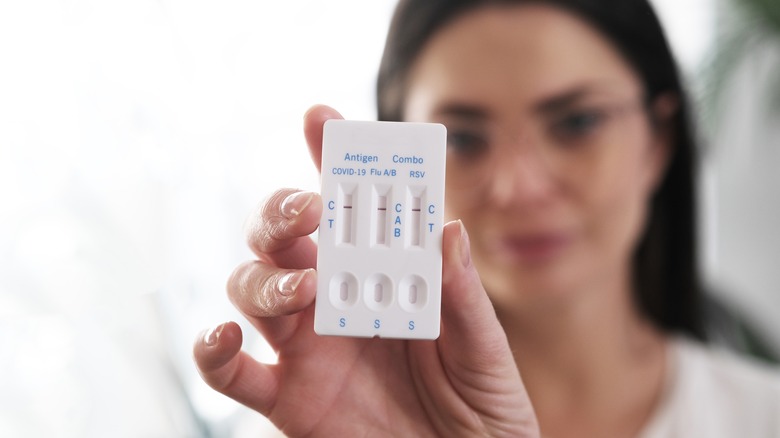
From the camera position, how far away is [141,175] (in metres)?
0.83

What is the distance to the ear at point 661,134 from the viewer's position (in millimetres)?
836

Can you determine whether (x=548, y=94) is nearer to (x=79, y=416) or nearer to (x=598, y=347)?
(x=598, y=347)

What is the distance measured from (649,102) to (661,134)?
10 centimetres

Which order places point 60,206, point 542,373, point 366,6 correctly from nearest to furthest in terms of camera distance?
point 542,373 < point 60,206 < point 366,6

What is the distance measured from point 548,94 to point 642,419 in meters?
0.47

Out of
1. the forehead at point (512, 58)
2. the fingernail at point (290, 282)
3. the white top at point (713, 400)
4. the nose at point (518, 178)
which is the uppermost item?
the forehead at point (512, 58)

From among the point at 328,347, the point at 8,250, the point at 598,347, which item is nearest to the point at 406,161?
the point at 328,347

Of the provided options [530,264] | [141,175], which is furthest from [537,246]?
[141,175]

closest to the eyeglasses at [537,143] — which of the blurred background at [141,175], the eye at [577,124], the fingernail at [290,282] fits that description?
the eye at [577,124]

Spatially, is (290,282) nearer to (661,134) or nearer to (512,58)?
(512,58)

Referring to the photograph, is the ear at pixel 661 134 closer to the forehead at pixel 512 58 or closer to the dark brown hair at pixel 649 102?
the dark brown hair at pixel 649 102

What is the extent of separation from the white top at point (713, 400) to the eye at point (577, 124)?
1.32 feet

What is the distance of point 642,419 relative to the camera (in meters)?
0.87

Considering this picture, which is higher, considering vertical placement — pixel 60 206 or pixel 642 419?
pixel 60 206
